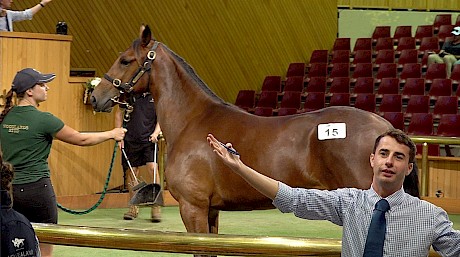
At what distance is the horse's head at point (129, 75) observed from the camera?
18.1 ft

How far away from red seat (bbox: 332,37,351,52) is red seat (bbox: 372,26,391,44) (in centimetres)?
64

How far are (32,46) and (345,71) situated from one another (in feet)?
23.9

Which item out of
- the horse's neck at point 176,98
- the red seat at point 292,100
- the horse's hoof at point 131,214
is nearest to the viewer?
the horse's neck at point 176,98

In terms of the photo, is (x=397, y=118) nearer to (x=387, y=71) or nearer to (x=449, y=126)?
(x=449, y=126)

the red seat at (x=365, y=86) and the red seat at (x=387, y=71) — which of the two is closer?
the red seat at (x=365, y=86)

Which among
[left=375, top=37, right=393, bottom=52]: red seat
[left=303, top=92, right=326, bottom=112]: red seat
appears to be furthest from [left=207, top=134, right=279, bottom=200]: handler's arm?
[left=375, top=37, right=393, bottom=52]: red seat

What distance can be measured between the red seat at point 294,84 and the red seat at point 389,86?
1.57 meters

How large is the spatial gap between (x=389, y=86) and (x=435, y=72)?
2.58ft

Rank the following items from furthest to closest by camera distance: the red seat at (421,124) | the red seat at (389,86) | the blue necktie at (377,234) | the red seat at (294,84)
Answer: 1. the red seat at (294,84)
2. the red seat at (389,86)
3. the red seat at (421,124)
4. the blue necktie at (377,234)

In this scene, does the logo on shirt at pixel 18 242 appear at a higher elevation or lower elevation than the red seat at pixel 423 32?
lower

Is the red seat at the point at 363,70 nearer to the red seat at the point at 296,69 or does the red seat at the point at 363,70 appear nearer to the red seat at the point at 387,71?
the red seat at the point at 387,71

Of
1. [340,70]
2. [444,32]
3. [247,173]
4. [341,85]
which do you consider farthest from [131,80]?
[444,32]

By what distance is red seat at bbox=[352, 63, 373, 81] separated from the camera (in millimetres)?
14703

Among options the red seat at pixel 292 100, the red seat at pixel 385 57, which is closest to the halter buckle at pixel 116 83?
the red seat at pixel 292 100
